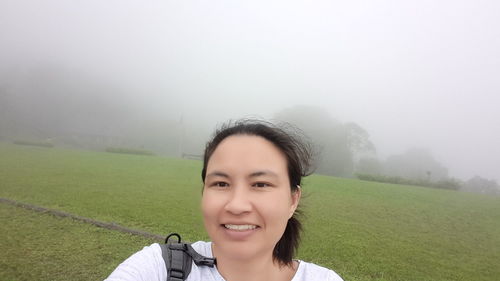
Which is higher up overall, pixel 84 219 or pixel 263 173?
pixel 263 173

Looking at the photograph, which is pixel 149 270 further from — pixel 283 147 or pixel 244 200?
pixel 283 147

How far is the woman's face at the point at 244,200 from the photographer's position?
1.46 metres

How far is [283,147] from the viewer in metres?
1.73

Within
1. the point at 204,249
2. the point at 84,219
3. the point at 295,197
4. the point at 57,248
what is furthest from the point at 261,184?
the point at 84,219

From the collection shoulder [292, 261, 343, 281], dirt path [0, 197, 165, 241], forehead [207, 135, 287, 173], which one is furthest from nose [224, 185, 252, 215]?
dirt path [0, 197, 165, 241]

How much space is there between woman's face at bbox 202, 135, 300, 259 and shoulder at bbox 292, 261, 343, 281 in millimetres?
291

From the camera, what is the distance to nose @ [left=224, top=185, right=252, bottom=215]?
1.43 m

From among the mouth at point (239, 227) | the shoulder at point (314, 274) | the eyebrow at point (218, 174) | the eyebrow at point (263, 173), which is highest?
the eyebrow at point (263, 173)

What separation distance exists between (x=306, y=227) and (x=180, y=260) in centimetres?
711

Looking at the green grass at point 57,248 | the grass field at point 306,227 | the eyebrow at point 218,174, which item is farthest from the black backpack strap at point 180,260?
the green grass at point 57,248

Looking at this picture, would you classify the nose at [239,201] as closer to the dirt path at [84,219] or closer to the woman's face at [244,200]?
the woman's face at [244,200]

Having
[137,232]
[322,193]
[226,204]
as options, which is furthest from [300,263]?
[322,193]

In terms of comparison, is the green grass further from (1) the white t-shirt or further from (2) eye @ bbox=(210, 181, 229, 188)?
(2) eye @ bbox=(210, 181, 229, 188)

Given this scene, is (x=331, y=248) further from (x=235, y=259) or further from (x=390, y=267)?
(x=235, y=259)
